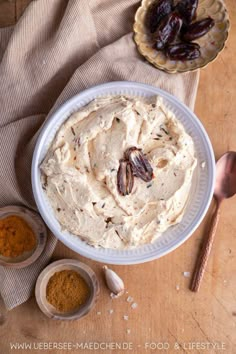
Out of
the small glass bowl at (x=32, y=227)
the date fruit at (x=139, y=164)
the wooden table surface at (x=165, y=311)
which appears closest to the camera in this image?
the date fruit at (x=139, y=164)

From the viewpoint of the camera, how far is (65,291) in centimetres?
170

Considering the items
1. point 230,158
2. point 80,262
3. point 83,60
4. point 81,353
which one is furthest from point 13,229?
point 230,158

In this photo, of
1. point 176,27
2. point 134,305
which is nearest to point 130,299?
point 134,305

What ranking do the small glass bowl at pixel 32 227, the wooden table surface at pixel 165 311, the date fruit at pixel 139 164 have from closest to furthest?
the date fruit at pixel 139 164
the small glass bowl at pixel 32 227
the wooden table surface at pixel 165 311

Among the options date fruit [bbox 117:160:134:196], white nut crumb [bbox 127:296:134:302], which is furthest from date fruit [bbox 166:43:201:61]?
white nut crumb [bbox 127:296:134:302]

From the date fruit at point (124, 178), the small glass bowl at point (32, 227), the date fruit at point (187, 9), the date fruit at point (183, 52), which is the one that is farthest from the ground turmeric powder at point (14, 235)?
the date fruit at point (187, 9)

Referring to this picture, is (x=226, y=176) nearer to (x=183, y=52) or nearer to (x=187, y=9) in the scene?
(x=183, y=52)

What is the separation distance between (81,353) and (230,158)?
79 cm

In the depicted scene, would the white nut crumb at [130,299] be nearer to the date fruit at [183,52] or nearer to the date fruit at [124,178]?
the date fruit at [124,178]

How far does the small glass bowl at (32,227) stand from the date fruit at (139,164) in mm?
349

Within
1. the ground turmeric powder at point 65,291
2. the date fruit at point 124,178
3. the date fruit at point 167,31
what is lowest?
the ground turmeric powder at point 65,291

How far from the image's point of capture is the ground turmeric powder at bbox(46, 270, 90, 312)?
1703mm

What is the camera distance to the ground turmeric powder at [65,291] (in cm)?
170

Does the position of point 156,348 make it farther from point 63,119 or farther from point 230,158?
point 63,119
